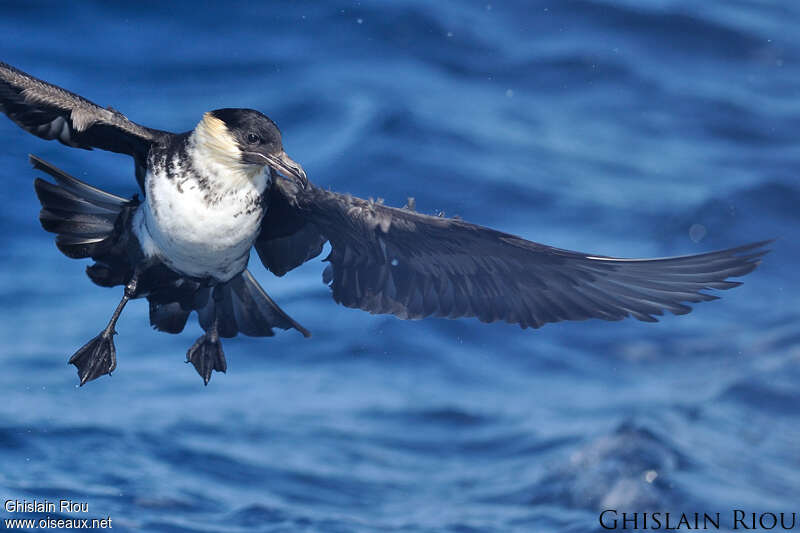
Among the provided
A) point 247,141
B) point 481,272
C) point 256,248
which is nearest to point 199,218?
point 247,141

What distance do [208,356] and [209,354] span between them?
0.02m

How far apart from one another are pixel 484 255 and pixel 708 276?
1.49 meters

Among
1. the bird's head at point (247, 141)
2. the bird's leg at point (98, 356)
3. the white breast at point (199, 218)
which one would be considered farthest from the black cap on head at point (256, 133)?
the bird's leg at point (98, 356)

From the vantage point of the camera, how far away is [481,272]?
6.17m

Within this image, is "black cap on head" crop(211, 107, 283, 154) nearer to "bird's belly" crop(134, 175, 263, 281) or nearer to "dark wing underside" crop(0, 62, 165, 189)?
"bird's belly" crop(134, 175, 263, 281)

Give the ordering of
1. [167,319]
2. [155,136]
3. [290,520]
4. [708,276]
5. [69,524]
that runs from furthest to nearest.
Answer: [290,520], [69,524], [167,319], [155,136], [708,276]

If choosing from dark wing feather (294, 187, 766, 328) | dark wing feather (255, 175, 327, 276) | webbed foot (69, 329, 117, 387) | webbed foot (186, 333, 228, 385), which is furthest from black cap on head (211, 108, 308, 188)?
webbed foot (69, 329, 117, 387)

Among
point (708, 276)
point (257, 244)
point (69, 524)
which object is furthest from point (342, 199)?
point (69, 524)

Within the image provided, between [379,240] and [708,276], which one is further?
[379,240]

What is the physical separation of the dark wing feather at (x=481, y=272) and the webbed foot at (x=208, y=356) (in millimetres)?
1007

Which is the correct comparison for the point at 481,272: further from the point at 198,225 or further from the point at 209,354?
the point at 209,354

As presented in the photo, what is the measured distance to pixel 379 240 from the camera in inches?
239

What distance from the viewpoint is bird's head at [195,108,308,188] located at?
5258 mm

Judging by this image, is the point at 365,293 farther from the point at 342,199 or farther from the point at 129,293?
the point at 129,293
